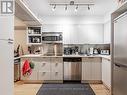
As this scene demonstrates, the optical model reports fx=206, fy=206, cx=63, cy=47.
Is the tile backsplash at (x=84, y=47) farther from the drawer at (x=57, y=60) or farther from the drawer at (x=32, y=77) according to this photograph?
the drawer at (x=32, y=77)

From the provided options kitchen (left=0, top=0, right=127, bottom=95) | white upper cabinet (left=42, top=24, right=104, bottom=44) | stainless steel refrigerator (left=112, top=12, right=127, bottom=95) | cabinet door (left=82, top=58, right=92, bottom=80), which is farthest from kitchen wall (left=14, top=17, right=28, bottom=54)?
stainless steel refrigerator (left=112, top=12, right=127, bottom=95)

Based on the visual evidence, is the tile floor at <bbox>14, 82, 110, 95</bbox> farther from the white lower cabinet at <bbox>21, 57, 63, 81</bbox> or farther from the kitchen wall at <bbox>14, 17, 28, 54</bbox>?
the kitchen wall at <bbox>14, 17, 28, 54</bbox>

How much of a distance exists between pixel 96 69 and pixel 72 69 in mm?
878

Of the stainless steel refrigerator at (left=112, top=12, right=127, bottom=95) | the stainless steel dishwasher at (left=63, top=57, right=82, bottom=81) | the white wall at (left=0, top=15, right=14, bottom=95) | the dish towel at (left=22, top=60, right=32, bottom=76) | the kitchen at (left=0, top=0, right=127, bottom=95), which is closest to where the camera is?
the white wall at (left=0, top=15, right=14, bottom=95)

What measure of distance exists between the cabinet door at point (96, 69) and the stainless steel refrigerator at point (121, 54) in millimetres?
2819

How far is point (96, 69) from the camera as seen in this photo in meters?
6.88

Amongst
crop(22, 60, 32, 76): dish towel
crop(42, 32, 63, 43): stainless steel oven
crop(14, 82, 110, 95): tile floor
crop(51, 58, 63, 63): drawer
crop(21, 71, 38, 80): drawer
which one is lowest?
crop(14, 82, 110, 95): tile floor

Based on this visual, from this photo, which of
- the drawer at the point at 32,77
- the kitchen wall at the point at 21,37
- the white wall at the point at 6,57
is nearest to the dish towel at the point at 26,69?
the drawer at the point at 32,77

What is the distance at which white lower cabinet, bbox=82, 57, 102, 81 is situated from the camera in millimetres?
6879

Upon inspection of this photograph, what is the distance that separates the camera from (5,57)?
10.0 feet

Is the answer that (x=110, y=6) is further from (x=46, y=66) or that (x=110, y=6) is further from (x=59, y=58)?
(x=46, y=66)

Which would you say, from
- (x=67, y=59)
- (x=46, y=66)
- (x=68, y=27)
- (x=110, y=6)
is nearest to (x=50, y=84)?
(x=46, y=66)

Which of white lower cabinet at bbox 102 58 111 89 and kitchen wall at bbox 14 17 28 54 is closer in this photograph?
white lower cabinet at bbox 102 58 111 89

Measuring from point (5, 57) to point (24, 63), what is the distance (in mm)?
3811
